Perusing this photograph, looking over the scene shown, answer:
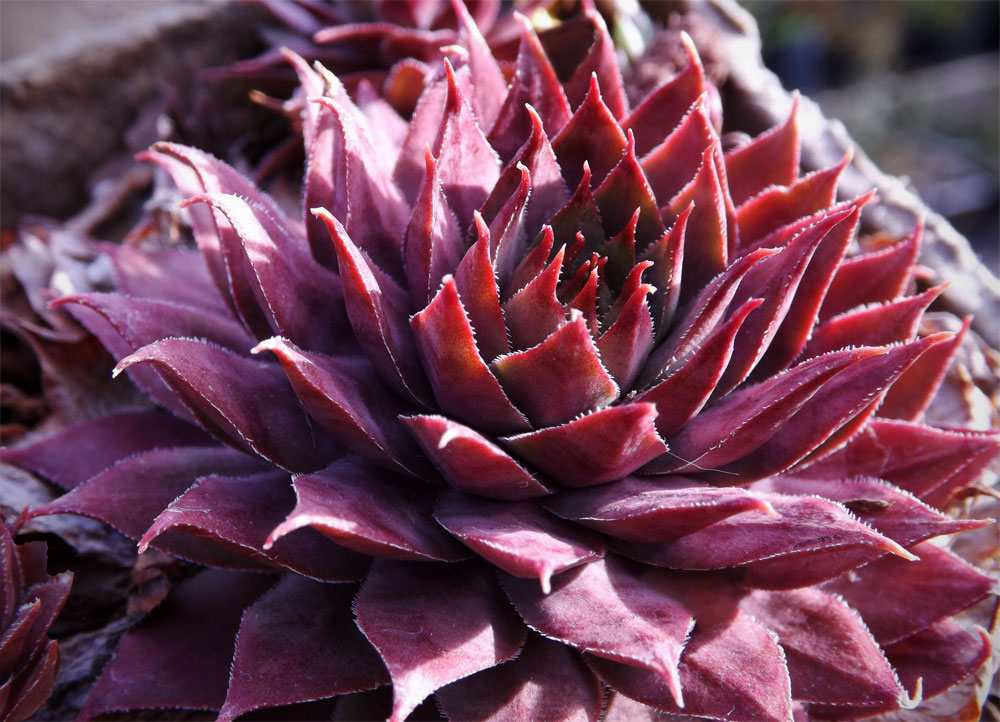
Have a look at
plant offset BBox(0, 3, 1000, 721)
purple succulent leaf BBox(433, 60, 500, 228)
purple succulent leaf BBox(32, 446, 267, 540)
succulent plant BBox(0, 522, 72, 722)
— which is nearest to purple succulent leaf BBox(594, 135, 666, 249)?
plant offset BBox(0, 3, 1000, 721)

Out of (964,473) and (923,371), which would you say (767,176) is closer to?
(923,371)

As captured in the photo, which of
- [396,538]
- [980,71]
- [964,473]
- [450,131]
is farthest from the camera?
[980,71]

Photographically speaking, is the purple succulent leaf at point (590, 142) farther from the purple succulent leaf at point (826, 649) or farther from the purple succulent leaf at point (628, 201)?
the purple succulent leaf at point (826, 649)

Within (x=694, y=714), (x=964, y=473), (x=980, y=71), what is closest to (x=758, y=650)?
(x=694, y=714)

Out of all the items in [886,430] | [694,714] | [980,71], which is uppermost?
[886,430]

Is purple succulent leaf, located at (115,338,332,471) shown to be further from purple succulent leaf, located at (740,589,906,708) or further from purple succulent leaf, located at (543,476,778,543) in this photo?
purple succulent leaf, located at (740,589,906,708)

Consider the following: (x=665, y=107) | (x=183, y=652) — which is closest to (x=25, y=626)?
(x=183, y=652)

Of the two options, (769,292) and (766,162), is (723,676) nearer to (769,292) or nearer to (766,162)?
(769,292)
